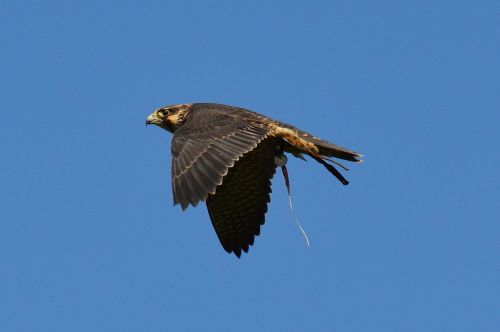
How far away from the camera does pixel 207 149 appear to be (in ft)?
38.2

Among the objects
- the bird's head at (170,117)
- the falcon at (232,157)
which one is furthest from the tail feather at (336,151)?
the bird's head at (170,117)

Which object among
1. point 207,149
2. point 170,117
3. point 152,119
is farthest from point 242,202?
point 207,149

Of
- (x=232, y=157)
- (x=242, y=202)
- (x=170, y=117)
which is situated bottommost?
(x=232, y=157)

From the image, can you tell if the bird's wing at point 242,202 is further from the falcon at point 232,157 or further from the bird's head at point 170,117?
the bird's head at point 170,117

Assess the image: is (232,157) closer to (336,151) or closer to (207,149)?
(207,149)

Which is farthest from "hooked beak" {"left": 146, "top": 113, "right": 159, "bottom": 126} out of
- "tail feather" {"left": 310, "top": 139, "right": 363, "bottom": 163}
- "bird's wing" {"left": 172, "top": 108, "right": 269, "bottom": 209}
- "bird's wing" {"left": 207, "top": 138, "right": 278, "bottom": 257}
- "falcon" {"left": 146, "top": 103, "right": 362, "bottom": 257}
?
"tail feather" {"left": 310, "top": 139, "right": 363, "bottom": 163}

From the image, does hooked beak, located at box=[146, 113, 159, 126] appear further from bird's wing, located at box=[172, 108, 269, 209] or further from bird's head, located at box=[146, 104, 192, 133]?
bird's wing, located at box=[172, 108, 269, 209]

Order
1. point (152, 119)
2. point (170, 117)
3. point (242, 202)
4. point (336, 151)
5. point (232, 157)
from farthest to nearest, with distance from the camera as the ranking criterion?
point (152, 119), point (170, 117), point (242, 202), point (336, 151), point (232, 157)

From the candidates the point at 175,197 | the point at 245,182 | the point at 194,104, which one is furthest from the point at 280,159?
the point at 175,197

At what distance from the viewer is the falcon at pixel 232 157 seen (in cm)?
1131

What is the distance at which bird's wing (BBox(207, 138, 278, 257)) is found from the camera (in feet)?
44.1

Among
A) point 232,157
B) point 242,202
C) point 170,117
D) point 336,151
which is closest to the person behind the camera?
point 232,157

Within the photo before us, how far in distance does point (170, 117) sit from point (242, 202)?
4.88ft

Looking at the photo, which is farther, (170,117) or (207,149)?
(170,117)
